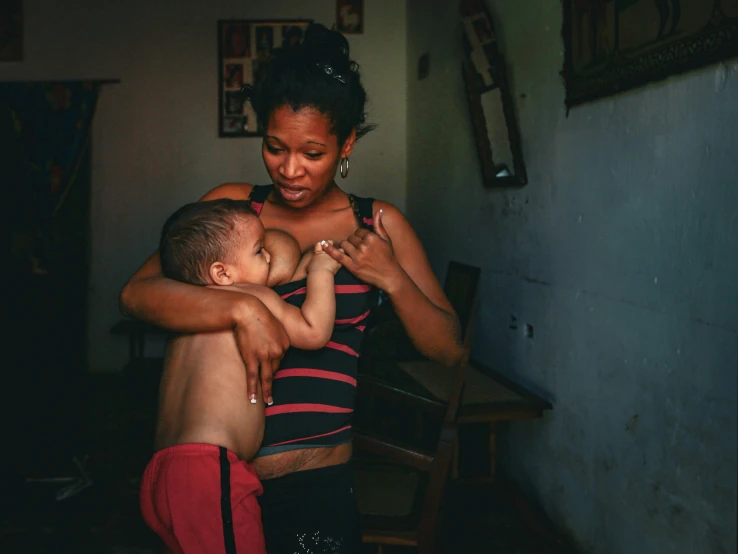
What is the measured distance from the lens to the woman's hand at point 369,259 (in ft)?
4.30

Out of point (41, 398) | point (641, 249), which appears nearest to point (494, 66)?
point (641, 249)

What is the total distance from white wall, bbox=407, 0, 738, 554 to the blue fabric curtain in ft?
12.2

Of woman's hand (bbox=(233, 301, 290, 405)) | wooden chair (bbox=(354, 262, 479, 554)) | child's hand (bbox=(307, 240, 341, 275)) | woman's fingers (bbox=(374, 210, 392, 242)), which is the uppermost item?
woman's fingers (bbox=(374, 210, 392, 242))

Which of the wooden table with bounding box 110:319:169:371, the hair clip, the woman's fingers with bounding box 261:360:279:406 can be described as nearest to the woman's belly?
the woman's fingers with bounding box 261:360:279:406

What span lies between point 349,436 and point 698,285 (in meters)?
1.06

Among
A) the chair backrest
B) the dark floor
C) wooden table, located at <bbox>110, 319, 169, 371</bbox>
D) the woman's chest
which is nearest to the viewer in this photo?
the woman's chest

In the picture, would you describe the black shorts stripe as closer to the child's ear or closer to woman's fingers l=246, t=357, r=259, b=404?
woman's fingers l=246, t=357, r=259, b=404

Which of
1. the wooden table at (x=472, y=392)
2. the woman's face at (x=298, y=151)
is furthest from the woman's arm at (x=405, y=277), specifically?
the wooden table at (x=472, y=392)

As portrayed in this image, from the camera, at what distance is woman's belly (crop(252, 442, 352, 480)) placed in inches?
51.8

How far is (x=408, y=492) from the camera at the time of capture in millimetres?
2357

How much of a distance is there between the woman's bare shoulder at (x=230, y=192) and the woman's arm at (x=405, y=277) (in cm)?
29

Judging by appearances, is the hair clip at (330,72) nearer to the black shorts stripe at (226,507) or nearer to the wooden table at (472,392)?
the black shorts stripe at (226,507)

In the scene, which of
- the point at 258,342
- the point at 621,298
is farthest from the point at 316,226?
the point at 621,298

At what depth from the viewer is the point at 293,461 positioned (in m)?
1.33
